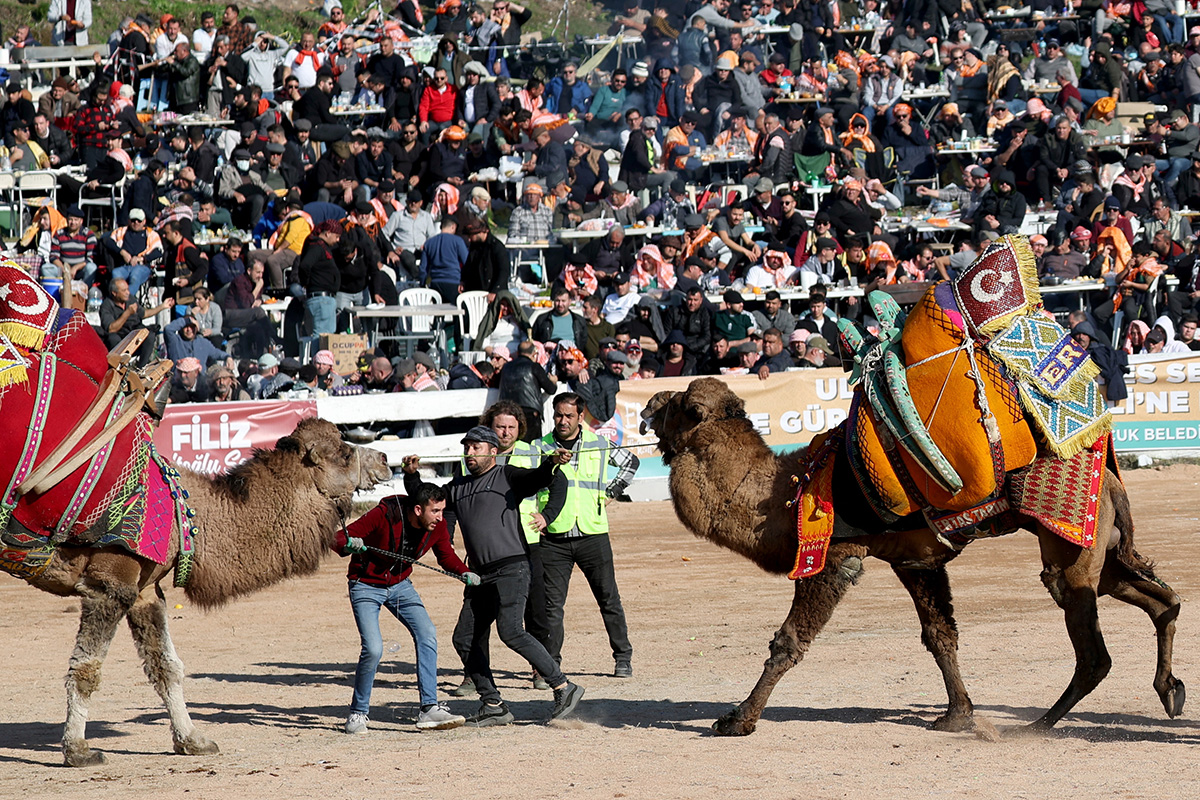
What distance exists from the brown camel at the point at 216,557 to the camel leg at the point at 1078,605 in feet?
12.2

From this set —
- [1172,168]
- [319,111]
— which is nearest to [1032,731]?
[1172,168]

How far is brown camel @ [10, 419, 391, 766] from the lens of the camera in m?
7.96

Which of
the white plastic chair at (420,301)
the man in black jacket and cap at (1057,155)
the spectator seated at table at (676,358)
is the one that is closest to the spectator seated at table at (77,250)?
the white plastic chair at (420,301)

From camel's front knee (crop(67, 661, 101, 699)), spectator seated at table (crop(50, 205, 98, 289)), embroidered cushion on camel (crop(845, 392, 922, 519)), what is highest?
embroidered cushion on camel (crop(845, 392, 922, 519))

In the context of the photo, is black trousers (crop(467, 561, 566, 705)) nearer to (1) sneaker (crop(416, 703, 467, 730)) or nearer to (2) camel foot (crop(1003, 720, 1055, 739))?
(1) sneaker (crop(416, 703, 467, 730))

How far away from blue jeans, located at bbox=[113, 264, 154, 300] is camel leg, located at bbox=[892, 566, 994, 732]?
14.9 m

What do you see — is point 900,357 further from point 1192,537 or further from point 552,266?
point 552,266

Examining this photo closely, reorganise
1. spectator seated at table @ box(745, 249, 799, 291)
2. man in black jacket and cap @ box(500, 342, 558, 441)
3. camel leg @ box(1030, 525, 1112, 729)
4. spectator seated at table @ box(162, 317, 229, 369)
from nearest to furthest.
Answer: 1. camel leg @ box(1030, 525, 1112, 729)
2. man in black jacket and cap @ box(500, 342, 558, 441)
3. spectator seated at table @ box(162, 317, 229, 369)
4. spectator seated at table @ box(745, 249, 799, 291)

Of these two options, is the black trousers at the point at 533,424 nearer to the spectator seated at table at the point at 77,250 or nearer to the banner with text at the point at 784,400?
the banner with text at the point at 784,400

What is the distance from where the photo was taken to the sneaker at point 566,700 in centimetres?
862

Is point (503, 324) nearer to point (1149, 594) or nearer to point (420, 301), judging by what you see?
point (420, 301)

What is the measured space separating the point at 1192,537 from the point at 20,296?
35.9 ft

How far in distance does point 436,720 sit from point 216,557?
1554 millimetres

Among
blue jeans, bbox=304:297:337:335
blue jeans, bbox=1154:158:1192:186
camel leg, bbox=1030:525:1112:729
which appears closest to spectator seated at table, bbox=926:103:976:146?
blue jeans, bbox=1154:158:1192:186
